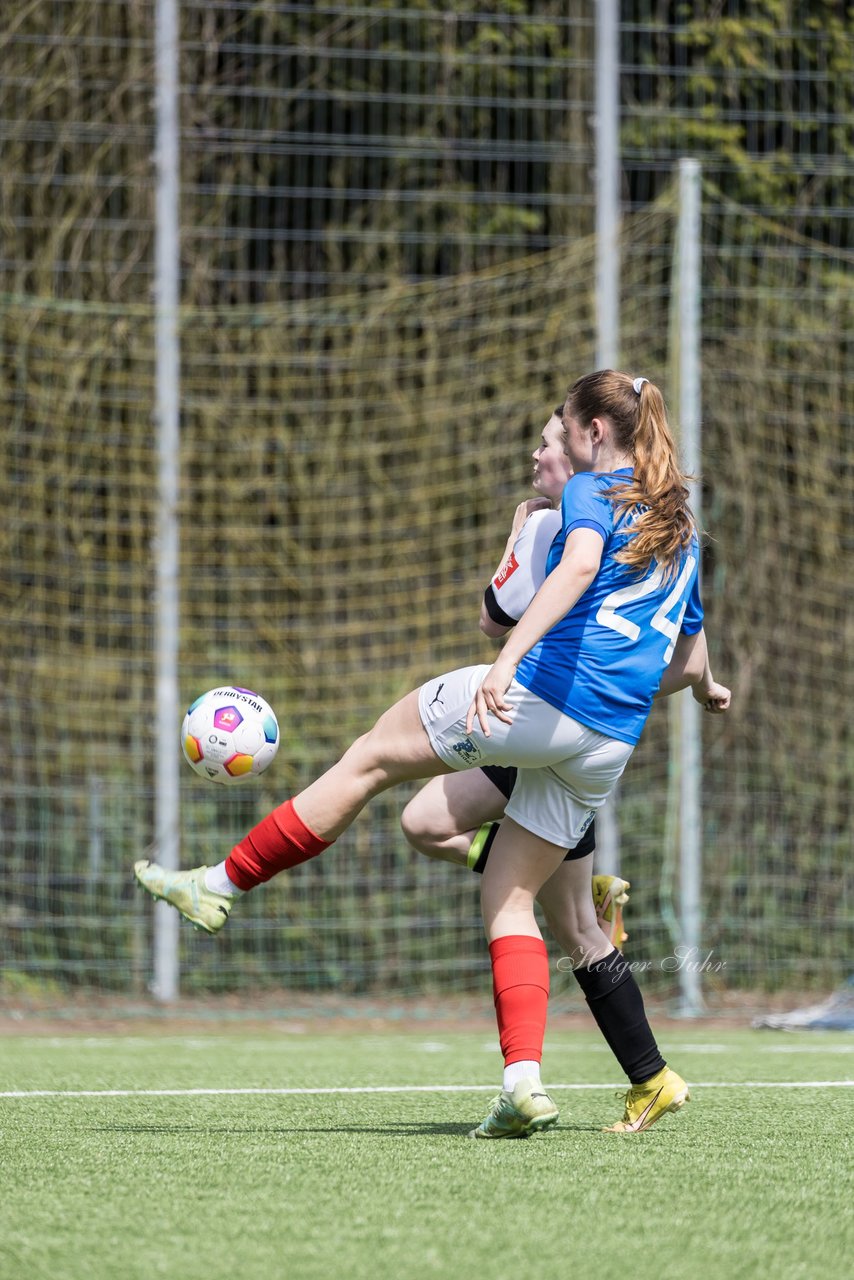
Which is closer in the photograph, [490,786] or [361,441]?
[490,786]

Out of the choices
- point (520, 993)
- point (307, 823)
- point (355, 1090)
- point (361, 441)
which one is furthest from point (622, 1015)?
point (361, 441)

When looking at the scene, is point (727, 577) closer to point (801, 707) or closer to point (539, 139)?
point (801, 707)

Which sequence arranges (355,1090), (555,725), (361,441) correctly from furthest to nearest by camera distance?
(361,441)
(355,1090)
(555,725)

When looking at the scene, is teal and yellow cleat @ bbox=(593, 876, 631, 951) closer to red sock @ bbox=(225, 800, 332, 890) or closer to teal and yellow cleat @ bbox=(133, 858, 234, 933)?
red sock @ bbox=(225, 800, 332, 890)

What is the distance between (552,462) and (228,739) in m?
0.91

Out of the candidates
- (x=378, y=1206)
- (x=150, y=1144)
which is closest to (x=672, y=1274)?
(x=378, y=1206)

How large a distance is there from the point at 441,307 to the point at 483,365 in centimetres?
39

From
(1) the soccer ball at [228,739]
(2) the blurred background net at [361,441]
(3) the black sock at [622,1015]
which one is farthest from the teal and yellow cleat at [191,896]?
(2) the blurred background net at [361,441]

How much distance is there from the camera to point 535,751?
3.25m

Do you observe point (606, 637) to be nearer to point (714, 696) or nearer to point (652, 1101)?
point (714, 696)

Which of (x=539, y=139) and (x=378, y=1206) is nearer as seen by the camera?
(x=378, y=1206)

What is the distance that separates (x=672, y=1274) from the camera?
6.95 feet

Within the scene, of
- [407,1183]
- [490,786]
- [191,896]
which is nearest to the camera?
[407,1183]

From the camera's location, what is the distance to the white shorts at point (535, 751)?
3244 millimetres
